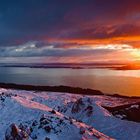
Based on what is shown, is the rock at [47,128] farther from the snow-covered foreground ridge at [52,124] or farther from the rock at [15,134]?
the rock at [15,134]

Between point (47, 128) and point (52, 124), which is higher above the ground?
point (52, 124)

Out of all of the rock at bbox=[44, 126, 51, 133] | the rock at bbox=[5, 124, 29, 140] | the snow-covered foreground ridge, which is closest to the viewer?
the rock at bbox=[5, 124, 29, 140]

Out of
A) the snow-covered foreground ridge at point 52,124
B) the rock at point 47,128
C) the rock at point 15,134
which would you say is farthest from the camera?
the rock at point 47,128

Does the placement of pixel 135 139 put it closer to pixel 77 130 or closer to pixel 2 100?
pixel 77 130

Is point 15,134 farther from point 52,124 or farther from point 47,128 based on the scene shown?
point 52,124

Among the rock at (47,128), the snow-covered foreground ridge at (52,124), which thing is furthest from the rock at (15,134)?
the rock at (47,128)

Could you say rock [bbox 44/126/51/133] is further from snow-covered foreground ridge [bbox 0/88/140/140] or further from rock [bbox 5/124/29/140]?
rock [bbox 5/124/29/140]

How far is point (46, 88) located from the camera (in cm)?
15188

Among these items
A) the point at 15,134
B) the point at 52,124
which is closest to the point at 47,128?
the point at 52,124

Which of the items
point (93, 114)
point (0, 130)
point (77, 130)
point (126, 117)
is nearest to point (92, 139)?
point (77, 130)

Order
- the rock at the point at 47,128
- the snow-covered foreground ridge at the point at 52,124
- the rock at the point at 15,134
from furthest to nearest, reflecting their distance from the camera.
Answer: the rock at the point at 47,128, the snow-covered foreground ridge at the point at 52,124, the rock at the point at 15,134

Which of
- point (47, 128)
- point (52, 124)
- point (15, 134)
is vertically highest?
point (52, 124)

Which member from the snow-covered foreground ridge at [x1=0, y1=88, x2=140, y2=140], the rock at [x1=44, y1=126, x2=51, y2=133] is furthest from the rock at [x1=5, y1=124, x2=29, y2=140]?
the rock at [x1=44, y1=126, x2=51, y2=133]

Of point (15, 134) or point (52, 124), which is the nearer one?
point (15, 134)
